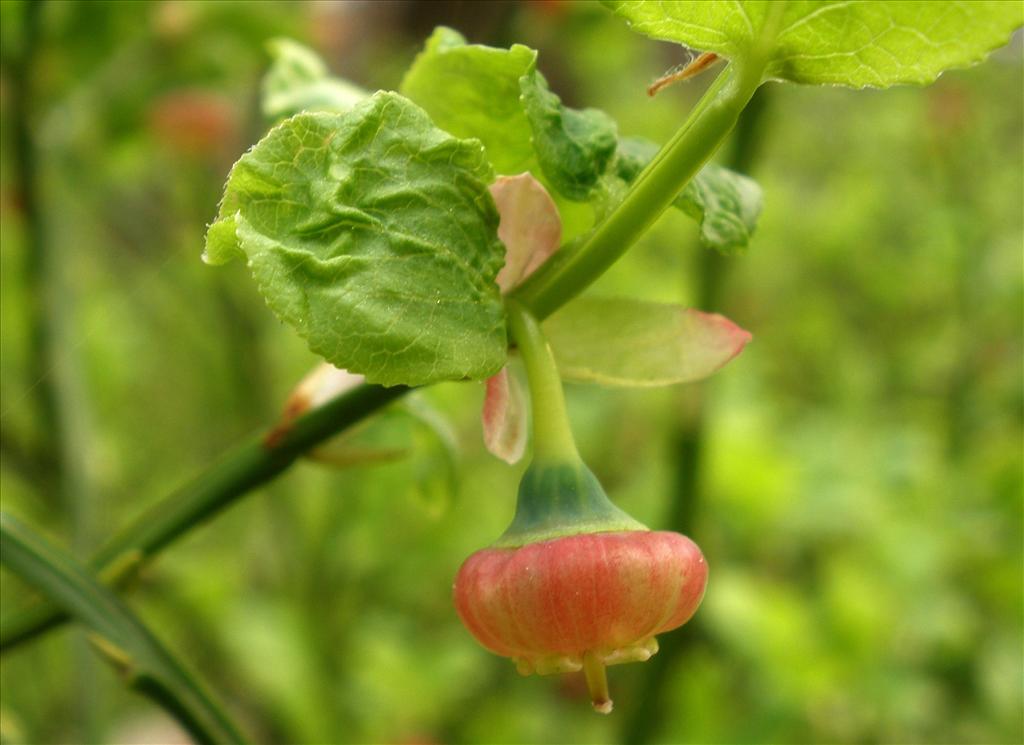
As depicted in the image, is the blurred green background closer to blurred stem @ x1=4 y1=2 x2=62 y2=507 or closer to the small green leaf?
blurred stem @ x1=4 y1=2 x2=62 y2=507

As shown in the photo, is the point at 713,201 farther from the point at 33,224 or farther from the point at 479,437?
the point at 479,437

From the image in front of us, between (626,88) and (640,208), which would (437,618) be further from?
(640,208)

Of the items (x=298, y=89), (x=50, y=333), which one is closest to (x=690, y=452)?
(x=298, y=89)

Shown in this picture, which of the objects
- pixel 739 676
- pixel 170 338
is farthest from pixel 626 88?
pixel 739 676

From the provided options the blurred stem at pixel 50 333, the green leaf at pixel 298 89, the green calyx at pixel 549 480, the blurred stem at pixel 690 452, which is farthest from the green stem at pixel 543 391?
the blurred stem at pixel 50 333

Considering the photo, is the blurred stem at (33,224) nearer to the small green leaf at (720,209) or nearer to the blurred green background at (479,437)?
the blurred green background at (479,437)

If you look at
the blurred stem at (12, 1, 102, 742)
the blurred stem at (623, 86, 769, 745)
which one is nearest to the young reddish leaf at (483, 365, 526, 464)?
the blurred stem at (623, 86, 769, 745)
